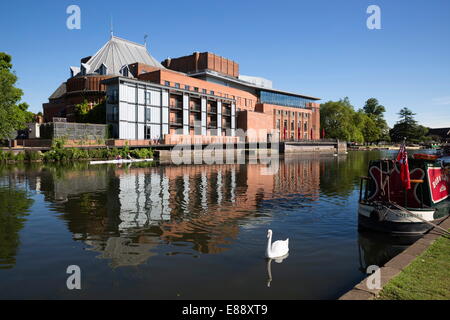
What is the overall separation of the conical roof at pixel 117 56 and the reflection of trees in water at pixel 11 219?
60696 millimetres

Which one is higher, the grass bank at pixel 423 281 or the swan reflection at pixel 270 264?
the grass bank at pixel 423 281

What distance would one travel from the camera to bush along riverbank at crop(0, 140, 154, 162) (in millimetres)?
49562

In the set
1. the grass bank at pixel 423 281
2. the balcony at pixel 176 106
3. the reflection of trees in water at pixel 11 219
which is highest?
the balcony at pixel 176 106

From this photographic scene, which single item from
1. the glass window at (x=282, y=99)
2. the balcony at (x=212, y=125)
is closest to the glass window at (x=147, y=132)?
the balcony at (x=212, y=125)

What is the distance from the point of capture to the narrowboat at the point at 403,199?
42.5 feet

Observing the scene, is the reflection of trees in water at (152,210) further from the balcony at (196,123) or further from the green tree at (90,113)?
the balcony at (196,123)

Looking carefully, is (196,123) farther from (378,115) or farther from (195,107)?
(378,115)

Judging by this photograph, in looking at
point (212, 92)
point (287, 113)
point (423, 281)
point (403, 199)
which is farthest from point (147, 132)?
point (287, 113)

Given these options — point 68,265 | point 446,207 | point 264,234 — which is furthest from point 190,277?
point 446,207

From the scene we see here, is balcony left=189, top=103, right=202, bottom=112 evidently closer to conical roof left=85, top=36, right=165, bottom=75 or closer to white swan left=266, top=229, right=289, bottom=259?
conical roof left=85, top=36, right=165, bottom=75

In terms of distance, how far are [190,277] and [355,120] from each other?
468ft

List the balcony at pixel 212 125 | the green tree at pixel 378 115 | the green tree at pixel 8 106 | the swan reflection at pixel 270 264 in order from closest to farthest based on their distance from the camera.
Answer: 1. the swan reflection at pixel 270 264
2. the green tree at pixel 8 106
3. the balcony at pixel 212 125
4. the green tree at pixel 378 115

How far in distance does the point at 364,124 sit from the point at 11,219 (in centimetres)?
15090

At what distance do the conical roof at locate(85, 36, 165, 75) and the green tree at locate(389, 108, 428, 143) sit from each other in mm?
142958
